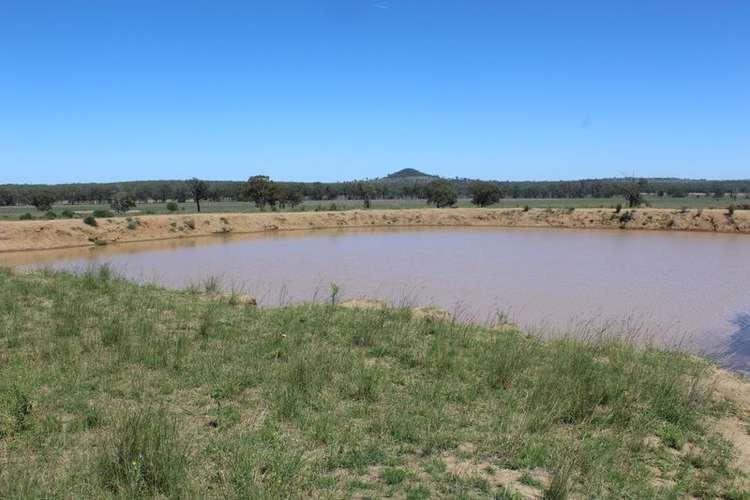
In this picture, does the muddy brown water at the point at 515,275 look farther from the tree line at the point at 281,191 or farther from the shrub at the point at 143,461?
the tree line at the point at 281,191

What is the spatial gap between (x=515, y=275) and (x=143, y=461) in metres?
19.2

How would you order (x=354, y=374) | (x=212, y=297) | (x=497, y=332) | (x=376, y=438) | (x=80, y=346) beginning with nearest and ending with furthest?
(x=376, y=438) → (x=354, y=374) → (x=80, y=346) → (x=497, y=332) → (x=212, y=297)

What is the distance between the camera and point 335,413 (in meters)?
5.41

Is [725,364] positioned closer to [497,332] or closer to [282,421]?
[497,332]

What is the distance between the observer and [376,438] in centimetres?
487

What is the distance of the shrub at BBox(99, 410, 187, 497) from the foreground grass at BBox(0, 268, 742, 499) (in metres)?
0.01

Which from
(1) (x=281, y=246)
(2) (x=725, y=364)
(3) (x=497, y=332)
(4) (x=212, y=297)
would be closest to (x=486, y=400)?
(3) (x=497, y=332)

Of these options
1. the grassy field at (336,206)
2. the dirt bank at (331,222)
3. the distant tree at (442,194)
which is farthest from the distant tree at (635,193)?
the distant tree at (442,194)

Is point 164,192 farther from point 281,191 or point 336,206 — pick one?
point 281,191

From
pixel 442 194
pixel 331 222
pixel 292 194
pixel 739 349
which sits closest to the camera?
pixel 739 349

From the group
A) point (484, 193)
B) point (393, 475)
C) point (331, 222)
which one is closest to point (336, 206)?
point (484, 193)

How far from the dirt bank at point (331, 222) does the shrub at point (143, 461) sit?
3840 centimetres

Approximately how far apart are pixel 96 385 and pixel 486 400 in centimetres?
425

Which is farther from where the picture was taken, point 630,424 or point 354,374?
point 354,374
